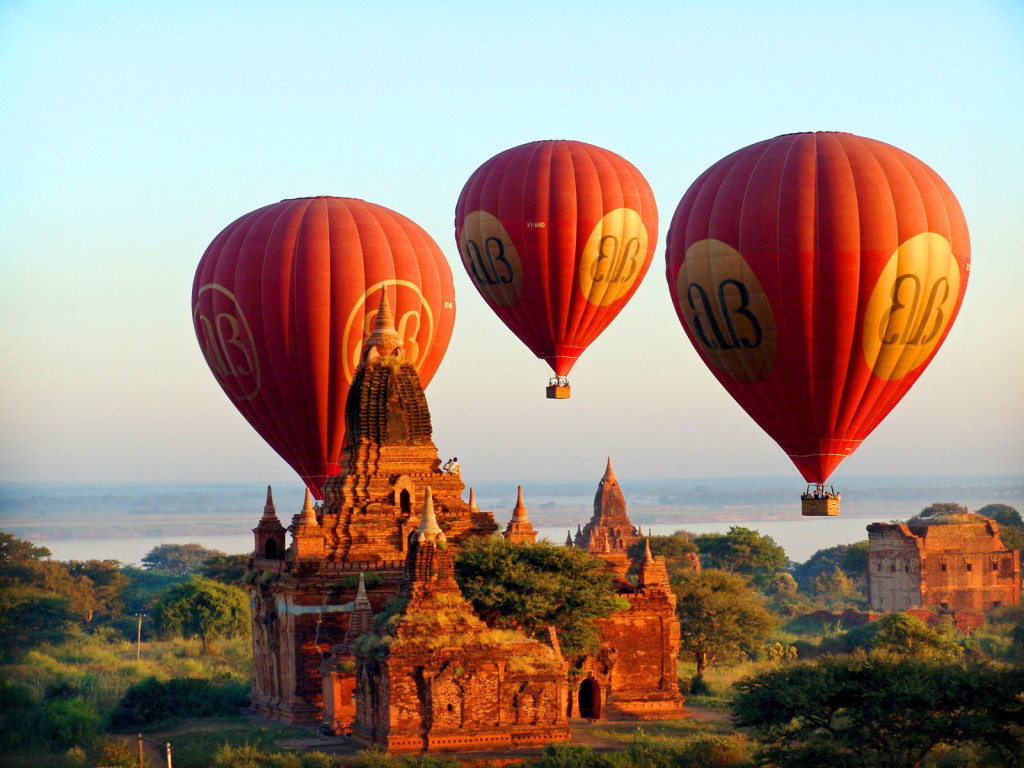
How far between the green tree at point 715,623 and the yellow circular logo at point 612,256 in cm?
1118

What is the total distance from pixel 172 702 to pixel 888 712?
20233 mm

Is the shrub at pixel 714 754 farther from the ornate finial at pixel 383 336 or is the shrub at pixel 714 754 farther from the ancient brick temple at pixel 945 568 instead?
the ancient brick temple at pixel 945 568

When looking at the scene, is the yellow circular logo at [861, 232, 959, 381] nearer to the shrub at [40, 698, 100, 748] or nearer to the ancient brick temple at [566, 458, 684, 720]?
the ancient brick temple at [566, 458, 684, 720]

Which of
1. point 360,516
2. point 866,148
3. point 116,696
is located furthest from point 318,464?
point 866,148

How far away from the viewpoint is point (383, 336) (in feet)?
164

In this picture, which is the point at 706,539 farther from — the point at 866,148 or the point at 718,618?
the point at 866,148

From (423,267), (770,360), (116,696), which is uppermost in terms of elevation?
(423,267)

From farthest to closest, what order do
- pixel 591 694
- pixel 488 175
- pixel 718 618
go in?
pixel 718 618, pixel 488 175, pixel 591 694

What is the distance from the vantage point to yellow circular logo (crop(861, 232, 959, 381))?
42062mm

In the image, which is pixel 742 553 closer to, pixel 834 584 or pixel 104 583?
pixel 834 584

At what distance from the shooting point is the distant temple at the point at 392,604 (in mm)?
39594

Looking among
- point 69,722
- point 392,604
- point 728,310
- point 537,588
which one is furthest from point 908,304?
point 69,722

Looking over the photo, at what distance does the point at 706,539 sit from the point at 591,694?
67.2m

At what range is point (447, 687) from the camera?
3875 centimetres
